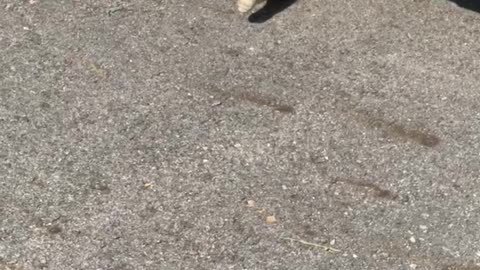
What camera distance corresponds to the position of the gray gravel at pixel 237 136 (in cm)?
354

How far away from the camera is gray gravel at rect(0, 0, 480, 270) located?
3.54 m

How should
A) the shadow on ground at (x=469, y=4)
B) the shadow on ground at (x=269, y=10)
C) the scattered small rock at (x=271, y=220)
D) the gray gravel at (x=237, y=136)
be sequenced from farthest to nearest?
the shadow on ground at (x=469, y=4) < the shadow on ground at (x=269, y=10) < the scattered small rock at (x=271, y=220) < the gray gravel at (x=237, y=136)

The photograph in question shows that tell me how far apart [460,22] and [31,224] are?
8.65ft

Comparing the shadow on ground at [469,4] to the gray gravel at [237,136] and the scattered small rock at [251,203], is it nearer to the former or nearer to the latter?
the gray gravel at [237,136]

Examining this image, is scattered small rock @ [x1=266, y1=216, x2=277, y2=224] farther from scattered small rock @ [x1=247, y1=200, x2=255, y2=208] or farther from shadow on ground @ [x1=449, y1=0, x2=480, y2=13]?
shadow on ground @ [x1=449, y1=0, x2=480, y2=13]

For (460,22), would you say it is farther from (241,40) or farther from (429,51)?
(241,40)

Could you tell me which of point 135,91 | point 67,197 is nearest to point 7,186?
point 67,197

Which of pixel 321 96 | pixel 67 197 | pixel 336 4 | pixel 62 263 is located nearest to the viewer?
pixel 62 263

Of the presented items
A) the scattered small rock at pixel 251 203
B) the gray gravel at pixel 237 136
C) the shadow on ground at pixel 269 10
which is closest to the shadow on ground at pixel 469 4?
the gray gravel at pixel 237 136

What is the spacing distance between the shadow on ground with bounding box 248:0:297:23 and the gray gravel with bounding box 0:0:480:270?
1.8 inches

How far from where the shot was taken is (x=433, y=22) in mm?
5070

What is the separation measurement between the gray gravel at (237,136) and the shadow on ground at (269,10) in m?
0.04

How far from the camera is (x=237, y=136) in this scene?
13.4 ft

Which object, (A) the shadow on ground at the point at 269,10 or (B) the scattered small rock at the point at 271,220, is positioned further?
(A) the shadow on ground at the point at 269,10
